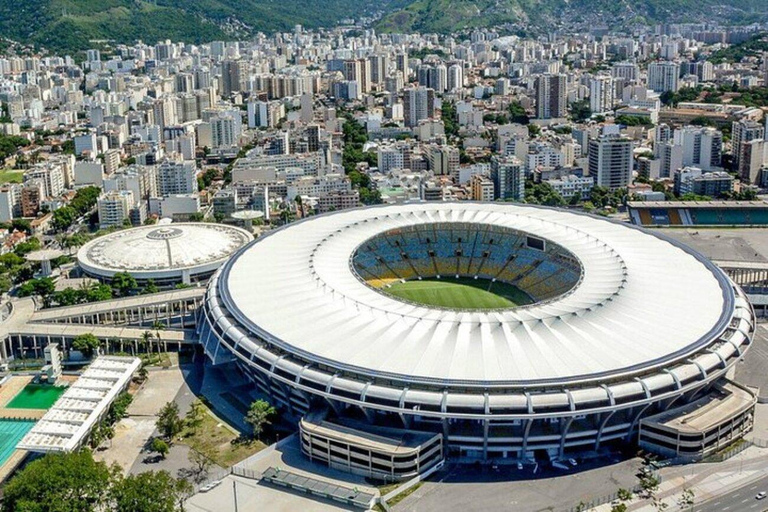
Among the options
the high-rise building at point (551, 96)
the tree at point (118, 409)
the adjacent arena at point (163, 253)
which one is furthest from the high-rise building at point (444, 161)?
the tree at point (118, 409)

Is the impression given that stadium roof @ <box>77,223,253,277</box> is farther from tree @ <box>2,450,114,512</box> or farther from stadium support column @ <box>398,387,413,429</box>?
stadium support column @ <box>398,387,413,429</box>

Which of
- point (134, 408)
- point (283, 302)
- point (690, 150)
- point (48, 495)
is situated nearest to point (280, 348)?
point (283, 302)

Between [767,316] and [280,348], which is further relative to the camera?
[767,316]

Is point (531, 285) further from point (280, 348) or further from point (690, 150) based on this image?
point (690, 150)

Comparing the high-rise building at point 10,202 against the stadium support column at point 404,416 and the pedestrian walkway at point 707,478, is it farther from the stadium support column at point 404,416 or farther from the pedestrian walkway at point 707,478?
the pedestrian walkway at point 707,478

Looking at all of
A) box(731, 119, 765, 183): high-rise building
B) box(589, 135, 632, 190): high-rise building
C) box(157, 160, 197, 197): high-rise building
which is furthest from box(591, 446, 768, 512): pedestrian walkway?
box(157, 160, 197, 197): high-rise building
